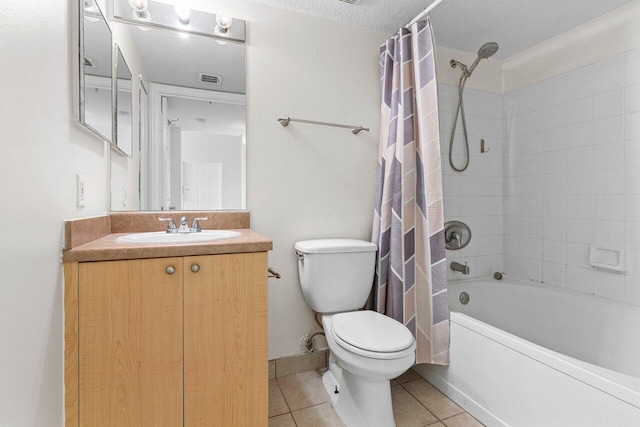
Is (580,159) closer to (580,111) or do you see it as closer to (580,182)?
(580,182)

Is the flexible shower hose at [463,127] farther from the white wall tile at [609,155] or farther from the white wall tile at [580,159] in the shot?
the white wall tile at [609,155]

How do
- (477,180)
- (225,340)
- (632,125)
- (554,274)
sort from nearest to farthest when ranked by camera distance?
1. (225,340)
2. (632,125)
3. (554,274)
4. (477,180)

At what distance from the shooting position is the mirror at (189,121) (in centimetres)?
166

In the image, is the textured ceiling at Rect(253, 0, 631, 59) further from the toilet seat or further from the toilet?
the toilet seat

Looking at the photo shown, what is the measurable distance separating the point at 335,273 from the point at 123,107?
1388 mm

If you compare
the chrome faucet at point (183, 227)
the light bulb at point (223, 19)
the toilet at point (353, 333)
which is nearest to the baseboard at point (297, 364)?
the toilet at point (353, 333)

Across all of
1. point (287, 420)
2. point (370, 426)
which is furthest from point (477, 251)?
point (287, 420)

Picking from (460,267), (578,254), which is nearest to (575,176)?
(578,254)

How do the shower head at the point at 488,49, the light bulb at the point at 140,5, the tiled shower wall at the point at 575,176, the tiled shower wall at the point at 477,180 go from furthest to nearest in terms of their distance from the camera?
the tiled shower wall at the point at 477,180, the shower head at the point at 488,49, the tiled shower wall at the point at 575,176, the light bulb at the point at 140,5

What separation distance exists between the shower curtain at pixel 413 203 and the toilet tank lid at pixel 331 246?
17 cm

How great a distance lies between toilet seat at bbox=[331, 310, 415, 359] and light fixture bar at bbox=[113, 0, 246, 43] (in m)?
1.65

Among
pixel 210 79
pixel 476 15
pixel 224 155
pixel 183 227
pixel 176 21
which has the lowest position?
pixel 183 227

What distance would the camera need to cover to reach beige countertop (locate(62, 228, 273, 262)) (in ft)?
3.25

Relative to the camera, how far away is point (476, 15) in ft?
6.33
